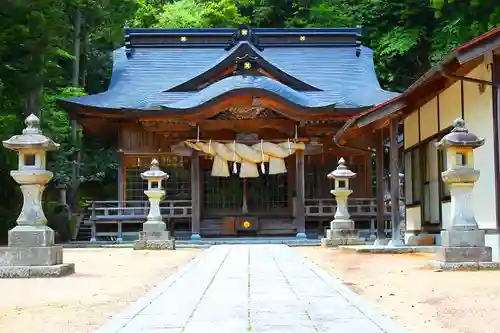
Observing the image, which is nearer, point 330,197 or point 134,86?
point 330,197

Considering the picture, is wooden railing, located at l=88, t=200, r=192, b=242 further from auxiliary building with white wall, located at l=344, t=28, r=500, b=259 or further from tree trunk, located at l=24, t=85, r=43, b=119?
auxiliary building with white wall, located at l=344, t=28, r=500, b=259

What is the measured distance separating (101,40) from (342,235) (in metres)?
20.2

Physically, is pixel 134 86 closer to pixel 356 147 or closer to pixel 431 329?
pixel 356 147


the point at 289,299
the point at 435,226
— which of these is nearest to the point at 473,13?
the point at 435,226

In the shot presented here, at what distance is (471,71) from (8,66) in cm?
1240

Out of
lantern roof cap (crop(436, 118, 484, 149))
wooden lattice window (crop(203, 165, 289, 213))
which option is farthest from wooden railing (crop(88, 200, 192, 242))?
lantern roof cap (crop(436, 118, 484, 149))

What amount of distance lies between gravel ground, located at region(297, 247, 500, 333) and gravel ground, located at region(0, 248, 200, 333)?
8.00ft

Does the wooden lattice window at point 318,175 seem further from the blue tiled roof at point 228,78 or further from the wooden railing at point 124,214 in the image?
the wooden railing at point 124,214

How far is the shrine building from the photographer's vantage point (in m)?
19.3

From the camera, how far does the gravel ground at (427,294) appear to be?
4844 mm

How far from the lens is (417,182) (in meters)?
14.9

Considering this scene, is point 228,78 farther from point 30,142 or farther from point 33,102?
point 30,142

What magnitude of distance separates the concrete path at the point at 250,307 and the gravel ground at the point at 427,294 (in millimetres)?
329

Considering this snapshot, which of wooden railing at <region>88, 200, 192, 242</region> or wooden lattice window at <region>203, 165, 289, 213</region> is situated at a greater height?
wooden lattice window at <region>203, 165, 289, 213</region>
